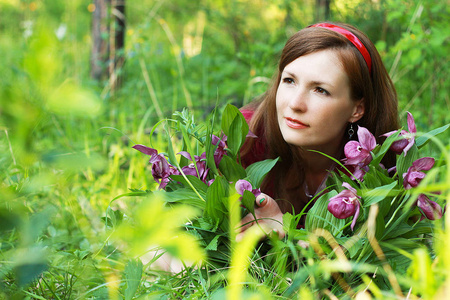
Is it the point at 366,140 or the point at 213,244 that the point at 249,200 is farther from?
the point at 366,140

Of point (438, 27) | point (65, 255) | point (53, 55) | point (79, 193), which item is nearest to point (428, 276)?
point (53, 55)

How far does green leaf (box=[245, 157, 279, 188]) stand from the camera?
121cm

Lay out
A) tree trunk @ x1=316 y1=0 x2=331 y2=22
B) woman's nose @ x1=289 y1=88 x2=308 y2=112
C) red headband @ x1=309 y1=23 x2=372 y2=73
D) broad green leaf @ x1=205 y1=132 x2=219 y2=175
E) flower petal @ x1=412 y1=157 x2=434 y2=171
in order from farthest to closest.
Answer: tree trunk @ x1=316 y1=0 x2=331 y2=22 < red headband @ x1=309 y1=23 x2=372 y2=73 < woman's nose @ x1=289 y1=88 x2=308 y2=112 < broad green leaf @ x1=205 y1=132 x2=219 y2=175 < flower petal @ x1=412 y1=157 x2=434 y2=171

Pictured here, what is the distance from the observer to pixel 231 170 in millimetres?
1194

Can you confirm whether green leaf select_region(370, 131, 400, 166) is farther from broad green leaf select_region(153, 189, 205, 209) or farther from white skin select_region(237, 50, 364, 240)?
broad green leaf select_region(153, 189, 205, 209)

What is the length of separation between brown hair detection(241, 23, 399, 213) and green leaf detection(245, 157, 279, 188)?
30 cm

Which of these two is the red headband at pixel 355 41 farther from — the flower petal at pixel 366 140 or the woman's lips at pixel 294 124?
the flower petal at pixel 366 140

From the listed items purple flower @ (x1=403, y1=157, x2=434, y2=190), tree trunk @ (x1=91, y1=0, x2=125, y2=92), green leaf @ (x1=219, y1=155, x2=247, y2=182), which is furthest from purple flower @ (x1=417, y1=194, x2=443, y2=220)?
tree trunk @ (x1=91, y1=0, x2=125, y2=92)

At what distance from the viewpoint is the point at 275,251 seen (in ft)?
3.64

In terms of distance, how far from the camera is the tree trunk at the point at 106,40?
3.25 meters

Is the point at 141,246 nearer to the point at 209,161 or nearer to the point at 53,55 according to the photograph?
the point at 53,55

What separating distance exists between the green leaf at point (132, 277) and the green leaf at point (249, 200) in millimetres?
292

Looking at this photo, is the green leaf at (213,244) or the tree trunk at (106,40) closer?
the green leaf at (213,244)

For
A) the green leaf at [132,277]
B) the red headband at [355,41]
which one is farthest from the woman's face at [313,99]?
the green leaf at [132,277]
